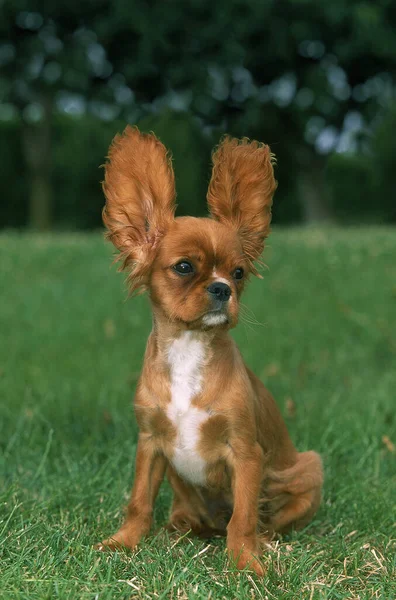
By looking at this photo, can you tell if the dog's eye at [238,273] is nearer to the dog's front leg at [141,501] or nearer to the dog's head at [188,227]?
the dog's head at [188,227]

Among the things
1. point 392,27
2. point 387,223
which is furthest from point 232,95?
point 387,223

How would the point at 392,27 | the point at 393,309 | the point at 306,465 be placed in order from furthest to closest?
the point at 392,27 < the point at 393,309 < the point at 306,465

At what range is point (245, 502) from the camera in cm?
303

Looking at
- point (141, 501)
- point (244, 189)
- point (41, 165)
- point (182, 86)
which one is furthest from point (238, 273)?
point (182, 86)

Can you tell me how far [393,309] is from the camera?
8.63 meters

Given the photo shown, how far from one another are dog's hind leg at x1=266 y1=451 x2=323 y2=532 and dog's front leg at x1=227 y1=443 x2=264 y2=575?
411 mm

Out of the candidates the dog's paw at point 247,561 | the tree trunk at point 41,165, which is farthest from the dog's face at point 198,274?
the tree trunk at point 41,165

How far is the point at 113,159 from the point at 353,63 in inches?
955

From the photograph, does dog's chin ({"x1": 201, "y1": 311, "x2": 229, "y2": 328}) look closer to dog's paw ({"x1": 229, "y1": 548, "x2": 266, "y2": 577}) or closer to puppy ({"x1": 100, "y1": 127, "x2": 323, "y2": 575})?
puppy ({"x1": 100, "y1": 127, "x2": 323, "y2": 575})

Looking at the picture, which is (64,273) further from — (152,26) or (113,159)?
(152,26)

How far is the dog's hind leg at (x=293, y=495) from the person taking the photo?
3.48m

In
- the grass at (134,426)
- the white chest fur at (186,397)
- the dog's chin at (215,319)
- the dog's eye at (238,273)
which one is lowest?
the grass at (134,426)

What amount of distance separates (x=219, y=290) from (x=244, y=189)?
60 centimetres

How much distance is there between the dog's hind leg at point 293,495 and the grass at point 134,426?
0.09 meters
